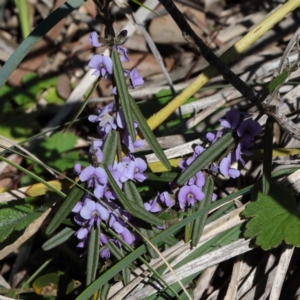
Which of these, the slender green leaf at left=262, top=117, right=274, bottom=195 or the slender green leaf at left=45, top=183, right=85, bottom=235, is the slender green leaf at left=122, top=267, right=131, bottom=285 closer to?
the slender green leaf at left=45, top=183, right=85, bottom=235

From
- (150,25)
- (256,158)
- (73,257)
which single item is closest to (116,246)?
(73,257)

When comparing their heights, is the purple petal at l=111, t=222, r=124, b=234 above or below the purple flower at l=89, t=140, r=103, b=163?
below

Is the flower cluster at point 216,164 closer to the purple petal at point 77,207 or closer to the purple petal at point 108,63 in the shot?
the purple petal at point 77,207

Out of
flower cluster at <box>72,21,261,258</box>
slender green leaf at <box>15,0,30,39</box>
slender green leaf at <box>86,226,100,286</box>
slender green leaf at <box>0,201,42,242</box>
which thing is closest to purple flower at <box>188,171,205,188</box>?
flower cluster at <box>72,21,261,258</box>

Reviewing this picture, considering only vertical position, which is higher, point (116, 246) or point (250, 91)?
point (250, 91)

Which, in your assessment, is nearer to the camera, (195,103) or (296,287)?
(296,287)

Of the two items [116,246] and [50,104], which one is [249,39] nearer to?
[116,246]
